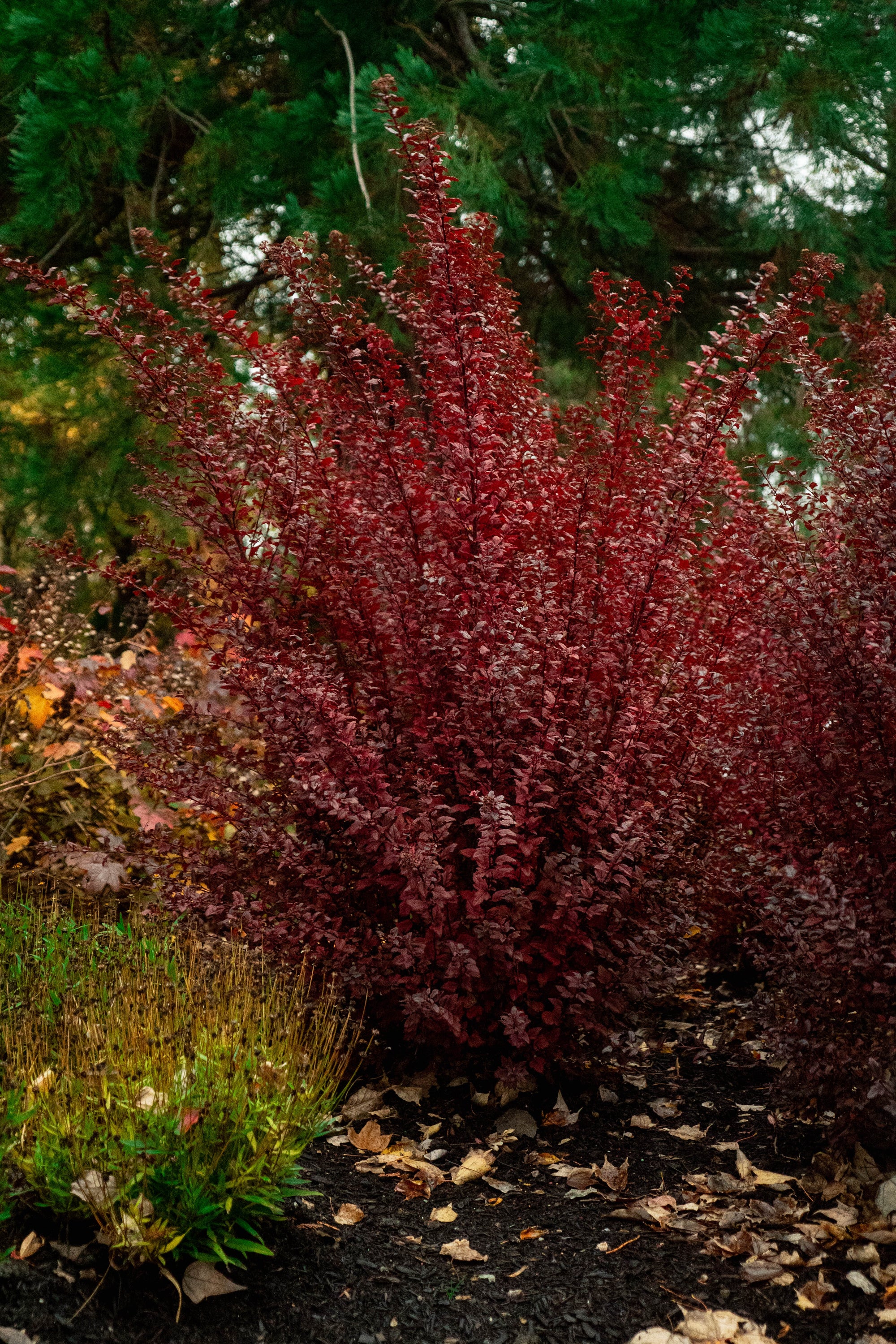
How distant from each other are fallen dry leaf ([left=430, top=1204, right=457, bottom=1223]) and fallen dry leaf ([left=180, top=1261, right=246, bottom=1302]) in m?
0.52

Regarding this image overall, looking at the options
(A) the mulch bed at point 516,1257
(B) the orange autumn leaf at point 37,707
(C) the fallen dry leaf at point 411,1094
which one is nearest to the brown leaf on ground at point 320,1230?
(A) the mulch bed at point 516,1257

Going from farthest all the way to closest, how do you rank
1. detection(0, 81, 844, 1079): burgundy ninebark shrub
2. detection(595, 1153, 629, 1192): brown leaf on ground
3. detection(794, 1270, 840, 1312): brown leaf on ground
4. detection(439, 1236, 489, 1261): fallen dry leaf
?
detection(0, 81, 844, 1079): burgundy ninebark shrub < detection(595, 1153, 629, 1192): brown leaf on ground < detection(439, 1236, 489, 1261): fallen dry leaf < detection(794, 1270, 840, 1312): brown leaf on ground

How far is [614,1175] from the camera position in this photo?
8.37ft

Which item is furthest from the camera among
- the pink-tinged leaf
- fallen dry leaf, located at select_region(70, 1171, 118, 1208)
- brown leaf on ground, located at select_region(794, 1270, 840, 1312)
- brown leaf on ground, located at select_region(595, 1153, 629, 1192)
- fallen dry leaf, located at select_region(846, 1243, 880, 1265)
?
the pink-tinged leaf

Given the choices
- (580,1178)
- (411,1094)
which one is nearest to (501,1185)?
(580,1178)

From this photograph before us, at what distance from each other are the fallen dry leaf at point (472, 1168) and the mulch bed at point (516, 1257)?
2 cm

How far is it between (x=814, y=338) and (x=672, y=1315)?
5971 mm

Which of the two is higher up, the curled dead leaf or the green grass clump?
the green grass clump

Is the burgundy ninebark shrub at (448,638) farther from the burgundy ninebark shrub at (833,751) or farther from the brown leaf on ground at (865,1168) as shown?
the brown leaf on ground at (865,1168)

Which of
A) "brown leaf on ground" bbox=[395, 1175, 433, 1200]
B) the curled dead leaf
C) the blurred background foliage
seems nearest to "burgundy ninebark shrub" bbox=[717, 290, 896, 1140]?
"brown leaf on ground" bbox=[395, 1175, 433, 1200]

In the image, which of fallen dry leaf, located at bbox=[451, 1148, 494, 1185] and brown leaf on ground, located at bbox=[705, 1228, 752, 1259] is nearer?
brown leaf on ground, located at bbox=[705, 1228, 752, 1259]

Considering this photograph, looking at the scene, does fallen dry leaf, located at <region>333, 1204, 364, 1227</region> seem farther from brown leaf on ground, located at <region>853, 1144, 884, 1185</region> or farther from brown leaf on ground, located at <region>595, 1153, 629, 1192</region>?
brown leaf on ground, located at <region>853, 1144, 884, 1185</region>

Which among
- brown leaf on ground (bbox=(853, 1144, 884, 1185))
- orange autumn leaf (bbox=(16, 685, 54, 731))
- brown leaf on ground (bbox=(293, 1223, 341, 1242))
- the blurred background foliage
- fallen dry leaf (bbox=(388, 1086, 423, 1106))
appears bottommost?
brown leaf on ground (bbox=(293, 1223, 341, 1242))

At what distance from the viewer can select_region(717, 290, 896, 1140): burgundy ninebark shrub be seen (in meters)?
2.29
